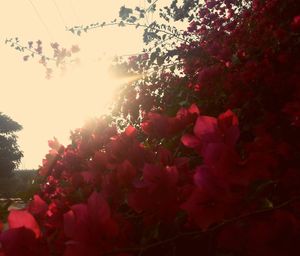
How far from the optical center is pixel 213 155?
97 cm

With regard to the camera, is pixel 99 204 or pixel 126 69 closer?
pixel 99 204

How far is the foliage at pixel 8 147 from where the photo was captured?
27016mm

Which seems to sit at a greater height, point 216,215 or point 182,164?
point 182,164

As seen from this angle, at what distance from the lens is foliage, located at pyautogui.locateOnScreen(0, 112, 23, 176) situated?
27.0 m

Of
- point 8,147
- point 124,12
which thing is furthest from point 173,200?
point 8,147

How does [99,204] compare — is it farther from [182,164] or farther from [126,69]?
[126,69]

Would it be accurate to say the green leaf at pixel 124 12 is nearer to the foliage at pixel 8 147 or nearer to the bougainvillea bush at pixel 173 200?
the bougainvillea bush at pixel 173 200

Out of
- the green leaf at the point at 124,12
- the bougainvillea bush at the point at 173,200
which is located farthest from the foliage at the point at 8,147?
the bougainvillea bush at the point at 173,200

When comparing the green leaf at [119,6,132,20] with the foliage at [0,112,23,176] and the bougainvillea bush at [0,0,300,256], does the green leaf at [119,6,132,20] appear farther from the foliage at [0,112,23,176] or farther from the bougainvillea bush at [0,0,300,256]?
the foliage at [0,112,23,176]

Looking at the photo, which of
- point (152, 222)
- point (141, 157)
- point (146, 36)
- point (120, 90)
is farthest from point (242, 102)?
point (146, 36)

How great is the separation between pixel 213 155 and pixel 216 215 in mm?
151

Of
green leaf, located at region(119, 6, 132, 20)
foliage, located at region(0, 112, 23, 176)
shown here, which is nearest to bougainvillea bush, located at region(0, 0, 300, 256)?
green leaf, located at region(119, 6, 132, 20)

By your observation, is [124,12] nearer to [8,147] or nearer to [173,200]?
[173,200]

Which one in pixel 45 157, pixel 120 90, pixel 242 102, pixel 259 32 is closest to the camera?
pixel 45 157
